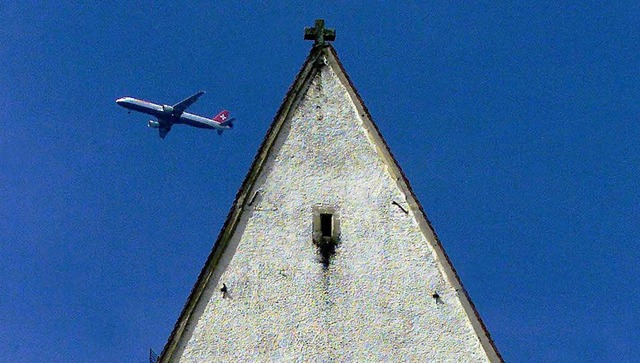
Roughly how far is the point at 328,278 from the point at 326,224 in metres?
0.77

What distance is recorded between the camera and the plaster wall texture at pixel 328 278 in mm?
11617

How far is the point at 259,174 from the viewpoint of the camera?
41.3ft

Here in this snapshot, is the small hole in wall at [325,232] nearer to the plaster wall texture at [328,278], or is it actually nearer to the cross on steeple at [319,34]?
the plaster wall texture at [328,278]

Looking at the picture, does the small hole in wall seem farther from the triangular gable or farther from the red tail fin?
the red tail fin

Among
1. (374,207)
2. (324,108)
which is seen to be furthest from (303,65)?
(374,207)

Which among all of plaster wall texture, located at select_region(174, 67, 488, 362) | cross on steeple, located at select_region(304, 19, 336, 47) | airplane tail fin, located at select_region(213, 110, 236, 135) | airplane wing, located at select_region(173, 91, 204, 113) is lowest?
plaster wall texture, located at select_region(174, 67, 488, 362)

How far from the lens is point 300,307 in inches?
466

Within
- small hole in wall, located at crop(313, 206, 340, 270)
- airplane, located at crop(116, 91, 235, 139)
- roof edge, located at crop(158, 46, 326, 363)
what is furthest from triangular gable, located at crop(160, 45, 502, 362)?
airplane, located at crop(116, 91, 235, 139)

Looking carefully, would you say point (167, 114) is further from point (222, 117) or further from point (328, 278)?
point (328, 278)

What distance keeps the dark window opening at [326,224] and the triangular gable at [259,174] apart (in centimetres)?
105

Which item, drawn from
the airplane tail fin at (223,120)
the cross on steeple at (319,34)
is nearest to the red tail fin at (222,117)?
the airplane tail fin at (223,120)

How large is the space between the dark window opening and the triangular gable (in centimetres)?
105

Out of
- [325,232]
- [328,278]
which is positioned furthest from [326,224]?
[328,278]

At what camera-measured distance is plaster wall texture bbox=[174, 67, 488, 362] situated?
11.6 m
